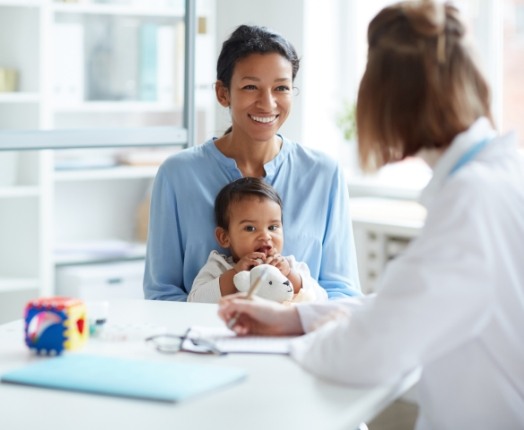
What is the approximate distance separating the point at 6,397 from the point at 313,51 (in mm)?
3012

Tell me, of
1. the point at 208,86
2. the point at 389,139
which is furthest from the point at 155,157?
the point at 389,139

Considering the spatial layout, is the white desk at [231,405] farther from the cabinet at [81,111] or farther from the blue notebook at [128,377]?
the cabinet at [81,111]

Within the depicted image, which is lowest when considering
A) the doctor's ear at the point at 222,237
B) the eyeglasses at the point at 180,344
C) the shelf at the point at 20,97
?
the eyeglasses at the point at 180,344

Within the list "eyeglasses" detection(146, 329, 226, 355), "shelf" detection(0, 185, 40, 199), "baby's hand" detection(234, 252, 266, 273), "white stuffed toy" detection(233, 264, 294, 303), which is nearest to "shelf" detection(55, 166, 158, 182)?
"shelf" detection(0, 185, 40, 199)

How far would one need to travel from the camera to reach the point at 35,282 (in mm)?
3818

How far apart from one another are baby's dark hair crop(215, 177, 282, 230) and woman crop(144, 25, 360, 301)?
5cm

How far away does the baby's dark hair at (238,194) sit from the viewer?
2.18m

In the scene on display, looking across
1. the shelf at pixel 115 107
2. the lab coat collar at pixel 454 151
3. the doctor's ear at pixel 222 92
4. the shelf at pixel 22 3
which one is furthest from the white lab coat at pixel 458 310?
the shelf at pixel 115 107

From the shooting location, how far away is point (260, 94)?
2299 mm

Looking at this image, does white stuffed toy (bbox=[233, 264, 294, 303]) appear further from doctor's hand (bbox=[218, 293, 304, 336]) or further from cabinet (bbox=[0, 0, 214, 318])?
cabinet (bbox=[0, 0, 214, 318])

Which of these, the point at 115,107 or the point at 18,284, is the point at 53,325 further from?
the point at 115,107

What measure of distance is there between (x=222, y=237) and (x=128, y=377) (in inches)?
34.2

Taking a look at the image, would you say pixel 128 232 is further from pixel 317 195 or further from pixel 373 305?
pixel 373 305

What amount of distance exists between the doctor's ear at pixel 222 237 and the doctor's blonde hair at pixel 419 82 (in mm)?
847
